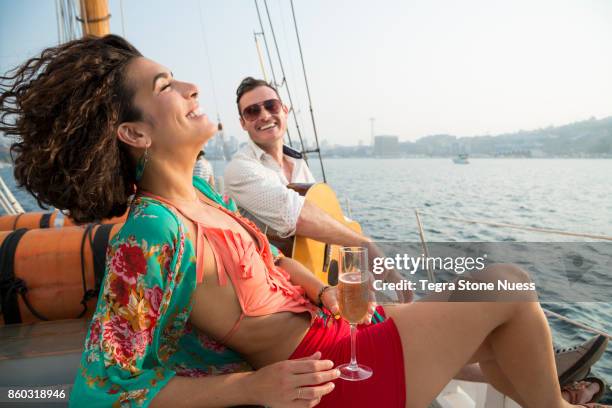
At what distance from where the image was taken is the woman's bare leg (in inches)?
50.1

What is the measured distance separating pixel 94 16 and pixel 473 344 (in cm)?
557

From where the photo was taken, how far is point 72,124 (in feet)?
3.73

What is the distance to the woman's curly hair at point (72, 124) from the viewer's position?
1.15 meters

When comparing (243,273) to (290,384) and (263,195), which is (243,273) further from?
(263,195)

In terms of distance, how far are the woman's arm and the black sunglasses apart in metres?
2.09

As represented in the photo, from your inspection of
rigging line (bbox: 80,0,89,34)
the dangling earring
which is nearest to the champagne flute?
the dangling earring

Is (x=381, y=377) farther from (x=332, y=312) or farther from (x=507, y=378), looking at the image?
(x=507, y=378)

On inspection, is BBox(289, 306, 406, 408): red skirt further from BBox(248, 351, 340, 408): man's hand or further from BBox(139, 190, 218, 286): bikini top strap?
BBox(139, 190, 218, 286): bikini top strap

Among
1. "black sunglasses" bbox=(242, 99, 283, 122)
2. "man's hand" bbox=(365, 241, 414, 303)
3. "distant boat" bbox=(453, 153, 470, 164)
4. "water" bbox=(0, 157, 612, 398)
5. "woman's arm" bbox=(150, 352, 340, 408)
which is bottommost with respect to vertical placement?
"water" bbox=(0, 157, 612, 398)

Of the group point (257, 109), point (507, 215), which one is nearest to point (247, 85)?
point (257, 109)

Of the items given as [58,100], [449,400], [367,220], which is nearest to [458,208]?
[367,220]

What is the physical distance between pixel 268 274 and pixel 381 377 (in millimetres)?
463

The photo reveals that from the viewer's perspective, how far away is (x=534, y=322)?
4.30 ft

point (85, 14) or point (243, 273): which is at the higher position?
point (85, 14)
